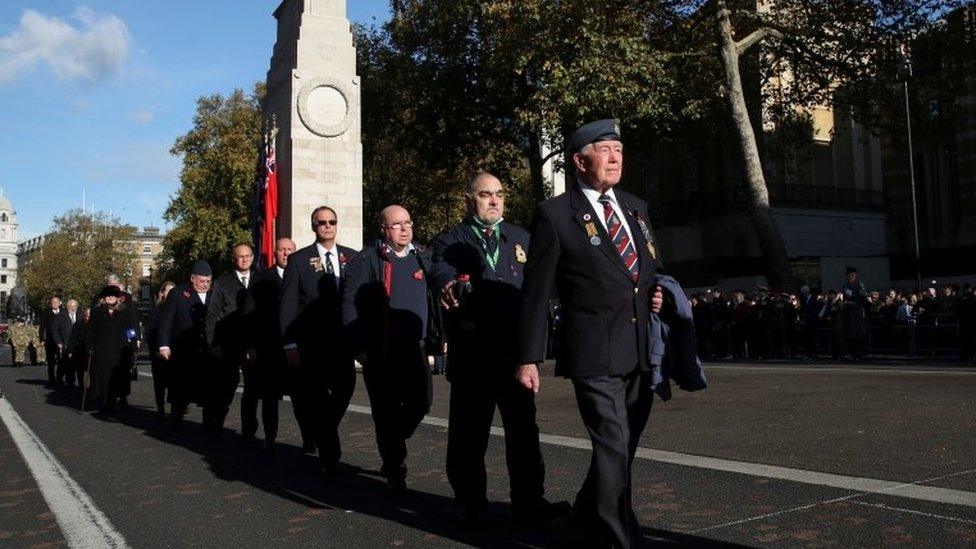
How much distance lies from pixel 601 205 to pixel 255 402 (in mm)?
6291

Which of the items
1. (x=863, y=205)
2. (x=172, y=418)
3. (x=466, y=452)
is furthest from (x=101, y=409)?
(x=863, y=205)

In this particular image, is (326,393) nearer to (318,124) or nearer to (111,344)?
(111,344)

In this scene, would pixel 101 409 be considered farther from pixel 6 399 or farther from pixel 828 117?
pixel 828 117

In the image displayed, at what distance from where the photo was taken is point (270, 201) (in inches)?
898

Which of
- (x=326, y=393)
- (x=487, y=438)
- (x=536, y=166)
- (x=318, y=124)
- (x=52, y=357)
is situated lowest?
(x=487, y=438)

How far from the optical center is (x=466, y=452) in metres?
5.68

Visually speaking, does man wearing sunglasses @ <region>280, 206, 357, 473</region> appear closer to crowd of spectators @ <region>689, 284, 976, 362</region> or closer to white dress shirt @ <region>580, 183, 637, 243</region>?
white dress shirt @ <region>580, 183, 637, 243</region>

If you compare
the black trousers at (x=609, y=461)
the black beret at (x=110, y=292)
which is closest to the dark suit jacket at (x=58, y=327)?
the black beret at (x=110, y=292)

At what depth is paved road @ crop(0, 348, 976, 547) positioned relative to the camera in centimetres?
525

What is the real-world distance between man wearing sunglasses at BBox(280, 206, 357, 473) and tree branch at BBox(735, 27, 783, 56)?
21.3 meters

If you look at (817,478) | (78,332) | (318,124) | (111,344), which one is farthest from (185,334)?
(318,124)

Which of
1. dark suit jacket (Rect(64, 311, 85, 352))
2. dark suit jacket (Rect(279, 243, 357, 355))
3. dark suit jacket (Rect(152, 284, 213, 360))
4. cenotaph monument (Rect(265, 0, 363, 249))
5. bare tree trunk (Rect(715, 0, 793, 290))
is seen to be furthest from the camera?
bare tree trunk (Rect(715, 0, 793, 290))

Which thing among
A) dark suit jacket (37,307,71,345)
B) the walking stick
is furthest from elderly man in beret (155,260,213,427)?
dark suit jacket (37,307,71,345)

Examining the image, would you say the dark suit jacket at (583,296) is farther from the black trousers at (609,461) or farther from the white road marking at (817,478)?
the white road marking at (817,478)
